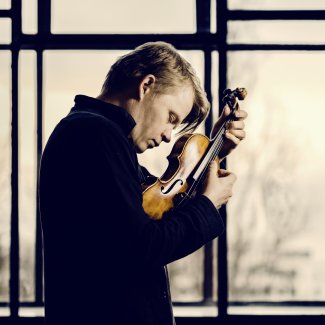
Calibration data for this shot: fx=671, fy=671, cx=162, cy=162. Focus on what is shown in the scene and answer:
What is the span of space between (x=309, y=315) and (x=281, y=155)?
30.0 inches

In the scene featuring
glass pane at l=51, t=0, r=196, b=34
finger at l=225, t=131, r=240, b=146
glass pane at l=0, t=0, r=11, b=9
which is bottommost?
finger at l=225, t=131, r=240, b=146

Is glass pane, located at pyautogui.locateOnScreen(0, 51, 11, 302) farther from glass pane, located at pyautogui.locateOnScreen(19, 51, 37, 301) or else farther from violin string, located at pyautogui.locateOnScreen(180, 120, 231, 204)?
violin string, located at pyautogui.locateOnScreen(180, 120, 231, 204)

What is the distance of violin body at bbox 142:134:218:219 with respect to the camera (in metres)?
1.45

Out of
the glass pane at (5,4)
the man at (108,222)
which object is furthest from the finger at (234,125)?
the glass pane at (5,4)

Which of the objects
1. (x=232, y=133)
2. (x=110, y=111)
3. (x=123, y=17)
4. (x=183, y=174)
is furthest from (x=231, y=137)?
(x=123, y=17)

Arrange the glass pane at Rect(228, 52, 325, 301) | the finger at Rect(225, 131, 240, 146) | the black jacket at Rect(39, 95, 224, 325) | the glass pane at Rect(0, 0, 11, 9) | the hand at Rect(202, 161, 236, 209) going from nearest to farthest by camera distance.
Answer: the black jacket at Rect(39, 95, 224, 325) < the hand at Rect(202, 161, 236, 209) < the finger at Rect(225, 131, 240, 146) < the glass pane at Rect(228, 52, 325, 301) < the glass pane at Rect(0, 0, 11, 9)

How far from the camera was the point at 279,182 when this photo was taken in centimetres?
311

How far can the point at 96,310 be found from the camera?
51.1 inches

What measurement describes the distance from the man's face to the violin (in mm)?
99

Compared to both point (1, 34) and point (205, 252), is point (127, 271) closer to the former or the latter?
point (205, 252)

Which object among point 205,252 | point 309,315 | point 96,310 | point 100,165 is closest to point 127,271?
point 96,310

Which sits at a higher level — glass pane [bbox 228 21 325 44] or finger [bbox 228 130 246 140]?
glass pane [bbox 228 21 325 44]

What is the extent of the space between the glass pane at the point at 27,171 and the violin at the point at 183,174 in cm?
158

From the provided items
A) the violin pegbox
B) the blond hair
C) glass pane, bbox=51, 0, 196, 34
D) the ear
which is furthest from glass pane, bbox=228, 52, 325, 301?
the ear
